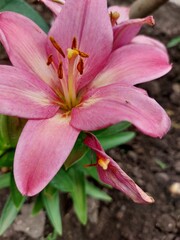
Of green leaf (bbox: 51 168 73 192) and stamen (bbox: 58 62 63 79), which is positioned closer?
stamen (bbox: 58 62 63 79)

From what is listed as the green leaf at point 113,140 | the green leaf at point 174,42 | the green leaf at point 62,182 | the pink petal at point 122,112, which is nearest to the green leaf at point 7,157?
the green leaf at point 62,182

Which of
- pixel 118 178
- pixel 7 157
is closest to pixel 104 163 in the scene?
pixel 118 178

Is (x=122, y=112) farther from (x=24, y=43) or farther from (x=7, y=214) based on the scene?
(x=7, y=214)

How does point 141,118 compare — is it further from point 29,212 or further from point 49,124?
point 29,212

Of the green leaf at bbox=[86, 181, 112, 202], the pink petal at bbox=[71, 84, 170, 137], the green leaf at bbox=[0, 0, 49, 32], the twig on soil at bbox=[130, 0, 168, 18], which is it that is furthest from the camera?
the green leaf at bbox=[86, 181, 112, 202]

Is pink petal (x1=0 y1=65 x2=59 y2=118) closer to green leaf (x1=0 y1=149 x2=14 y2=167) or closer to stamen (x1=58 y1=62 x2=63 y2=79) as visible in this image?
stamen (x1=58 y1=62 x2=63 y2=79)

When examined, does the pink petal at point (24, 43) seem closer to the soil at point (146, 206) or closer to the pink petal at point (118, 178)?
the pink petal at point (118, 178)

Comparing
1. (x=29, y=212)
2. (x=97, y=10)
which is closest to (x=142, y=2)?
(x=97, y=10)

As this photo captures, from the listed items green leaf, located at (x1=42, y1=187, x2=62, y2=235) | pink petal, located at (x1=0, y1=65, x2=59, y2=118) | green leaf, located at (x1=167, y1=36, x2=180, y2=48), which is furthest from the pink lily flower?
green leaf, located at (x1=167, y1=36, x2=180, y2=48)
